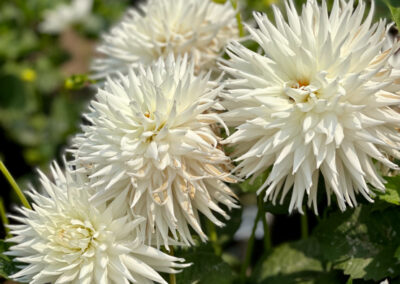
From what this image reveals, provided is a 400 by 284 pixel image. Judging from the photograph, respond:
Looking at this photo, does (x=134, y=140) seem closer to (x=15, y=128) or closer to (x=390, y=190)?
(x=390, y=190)

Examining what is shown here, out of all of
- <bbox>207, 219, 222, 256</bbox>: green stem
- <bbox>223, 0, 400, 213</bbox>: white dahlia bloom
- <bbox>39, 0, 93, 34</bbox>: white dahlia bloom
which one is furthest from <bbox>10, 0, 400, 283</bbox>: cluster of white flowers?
<bbox>39, 0, 93, 34</bbox>: white dahlia bloom

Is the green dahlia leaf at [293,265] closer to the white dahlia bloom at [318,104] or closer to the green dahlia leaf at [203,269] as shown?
the green dahlia leaf at [203,269]

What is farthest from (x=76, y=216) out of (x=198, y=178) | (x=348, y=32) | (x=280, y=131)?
(x=348, y=32)

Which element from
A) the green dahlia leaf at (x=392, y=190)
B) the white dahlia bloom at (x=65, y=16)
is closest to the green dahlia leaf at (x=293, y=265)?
the green dahlia leaf at (x=392, y=190)

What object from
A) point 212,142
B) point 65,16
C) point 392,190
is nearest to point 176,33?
point 212,142

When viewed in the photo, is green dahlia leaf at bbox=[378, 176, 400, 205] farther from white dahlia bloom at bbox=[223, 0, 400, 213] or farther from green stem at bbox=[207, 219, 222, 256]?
green stem at bbox=[207, 219, 222, 256]

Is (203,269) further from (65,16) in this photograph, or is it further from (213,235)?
(65,16)
